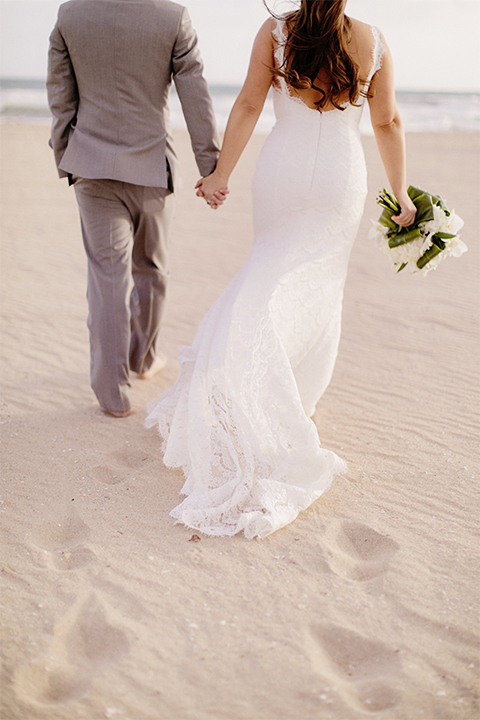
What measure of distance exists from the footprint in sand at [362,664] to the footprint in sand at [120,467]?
4.52 ft

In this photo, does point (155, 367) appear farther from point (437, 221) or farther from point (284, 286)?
point (437, 221)

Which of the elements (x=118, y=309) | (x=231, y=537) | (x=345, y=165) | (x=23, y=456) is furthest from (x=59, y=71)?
(x=231, y=537)

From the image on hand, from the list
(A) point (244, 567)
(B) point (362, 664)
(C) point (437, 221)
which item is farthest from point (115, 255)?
(B) point (362, 664)

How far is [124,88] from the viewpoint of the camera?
335cm

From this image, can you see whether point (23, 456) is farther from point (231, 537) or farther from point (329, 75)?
point (329, 75)

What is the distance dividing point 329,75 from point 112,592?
249 cm

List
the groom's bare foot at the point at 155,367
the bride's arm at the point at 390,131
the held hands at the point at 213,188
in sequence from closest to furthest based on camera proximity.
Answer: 1. the bride's arm at the point at 390,131
2. the held hands at the point at 213,188
3. the groom's bare foot at the point at 155,367

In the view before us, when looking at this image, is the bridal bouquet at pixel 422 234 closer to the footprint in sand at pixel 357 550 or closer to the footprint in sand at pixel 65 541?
the footprint in sand at pixel 357 550

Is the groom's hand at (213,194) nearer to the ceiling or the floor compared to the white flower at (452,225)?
nearer to the floor

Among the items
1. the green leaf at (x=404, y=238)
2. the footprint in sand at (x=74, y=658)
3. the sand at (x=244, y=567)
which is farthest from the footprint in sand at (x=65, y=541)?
the green leaf at (x=404, y=238)

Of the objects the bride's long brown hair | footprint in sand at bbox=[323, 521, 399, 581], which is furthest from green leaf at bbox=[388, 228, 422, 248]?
footprint in sand at bbox=[323, 521, 399, 581]

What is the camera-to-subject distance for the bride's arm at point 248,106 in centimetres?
299

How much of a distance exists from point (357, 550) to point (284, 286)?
4.34 ft

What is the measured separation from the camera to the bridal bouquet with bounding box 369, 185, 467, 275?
325 cm
